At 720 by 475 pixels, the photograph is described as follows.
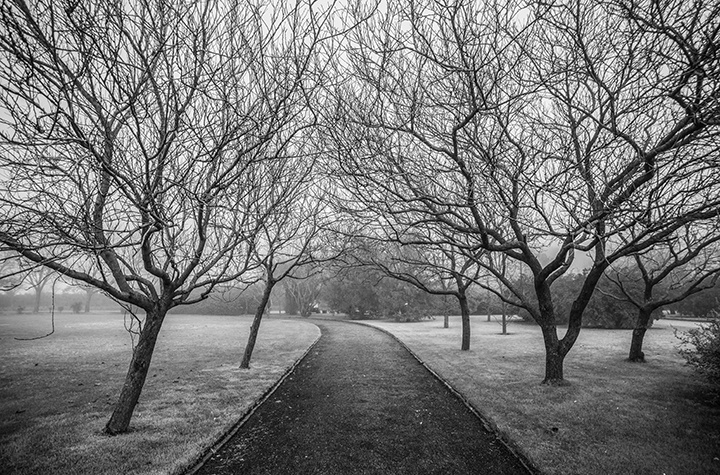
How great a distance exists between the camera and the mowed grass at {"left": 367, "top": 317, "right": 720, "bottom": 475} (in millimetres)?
4844

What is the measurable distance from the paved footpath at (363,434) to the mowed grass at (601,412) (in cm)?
65

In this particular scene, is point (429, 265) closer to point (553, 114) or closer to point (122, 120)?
point (553, 114)

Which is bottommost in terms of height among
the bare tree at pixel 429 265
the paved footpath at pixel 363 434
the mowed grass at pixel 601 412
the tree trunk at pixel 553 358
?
the paved footpath at pixel 363 434

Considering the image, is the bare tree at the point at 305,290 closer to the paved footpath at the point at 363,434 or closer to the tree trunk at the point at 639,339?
the tree trunk at the point at 639,339

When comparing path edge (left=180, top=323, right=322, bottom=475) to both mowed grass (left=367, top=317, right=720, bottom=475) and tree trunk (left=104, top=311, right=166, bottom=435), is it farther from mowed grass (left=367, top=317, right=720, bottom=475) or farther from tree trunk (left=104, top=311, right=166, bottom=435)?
mowed grass (left=367, top=317, right=720, bottom=475)

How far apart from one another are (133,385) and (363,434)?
399 centimetres

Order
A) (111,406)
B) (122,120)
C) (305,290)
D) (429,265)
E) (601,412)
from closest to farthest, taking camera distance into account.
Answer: (122,120)
(601,412)
(111,406)
(429,265)
(305,290)

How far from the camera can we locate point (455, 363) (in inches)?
470

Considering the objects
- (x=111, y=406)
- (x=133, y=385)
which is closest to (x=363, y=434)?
(x=133, y=385)

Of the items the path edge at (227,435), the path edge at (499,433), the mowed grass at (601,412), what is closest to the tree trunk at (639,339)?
the mowed grass at (601,412)

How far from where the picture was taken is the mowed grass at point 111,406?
4.81 metres

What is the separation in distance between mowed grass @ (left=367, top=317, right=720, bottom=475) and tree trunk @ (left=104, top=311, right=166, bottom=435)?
6230 mm

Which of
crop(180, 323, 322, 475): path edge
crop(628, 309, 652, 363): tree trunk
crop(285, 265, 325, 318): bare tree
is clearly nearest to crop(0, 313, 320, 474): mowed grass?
crop(180, 323, 322, 475): path edge

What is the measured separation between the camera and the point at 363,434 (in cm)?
582
